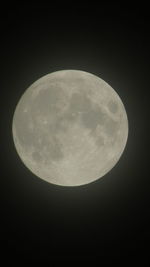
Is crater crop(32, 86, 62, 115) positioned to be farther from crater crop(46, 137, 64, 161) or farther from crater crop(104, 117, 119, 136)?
crater crop(104, 117, 119, 136)

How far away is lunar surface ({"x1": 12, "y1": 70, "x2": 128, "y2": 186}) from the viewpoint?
19.2ft

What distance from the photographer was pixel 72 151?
5891 millimetres

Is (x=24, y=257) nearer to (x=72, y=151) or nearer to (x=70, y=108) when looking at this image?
(x=72, y=151)

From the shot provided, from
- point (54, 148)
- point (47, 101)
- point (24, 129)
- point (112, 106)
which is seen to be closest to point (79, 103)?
point (47, 101)

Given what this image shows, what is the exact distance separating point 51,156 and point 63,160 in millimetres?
176

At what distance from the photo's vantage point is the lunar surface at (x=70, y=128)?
230 inches

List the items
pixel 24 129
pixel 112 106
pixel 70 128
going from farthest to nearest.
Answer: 1. pixel 112 106
2. pixel 24 129
3. pixel 70 128

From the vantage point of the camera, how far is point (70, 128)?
584cm

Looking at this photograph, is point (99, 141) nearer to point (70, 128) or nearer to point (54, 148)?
point (70, 128)

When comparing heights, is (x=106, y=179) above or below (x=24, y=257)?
above

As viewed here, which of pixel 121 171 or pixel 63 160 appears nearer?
pixel 63 160

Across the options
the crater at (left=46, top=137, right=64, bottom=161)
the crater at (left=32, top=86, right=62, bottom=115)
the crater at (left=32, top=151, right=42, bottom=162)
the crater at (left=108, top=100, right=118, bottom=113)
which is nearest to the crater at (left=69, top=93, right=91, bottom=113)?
the crater at (left=32, top=86, right=62, bottom=115)

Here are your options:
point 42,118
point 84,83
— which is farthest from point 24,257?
point 84,83

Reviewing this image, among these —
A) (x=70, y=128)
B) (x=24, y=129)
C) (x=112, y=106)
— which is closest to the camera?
(x=70, y=128)
